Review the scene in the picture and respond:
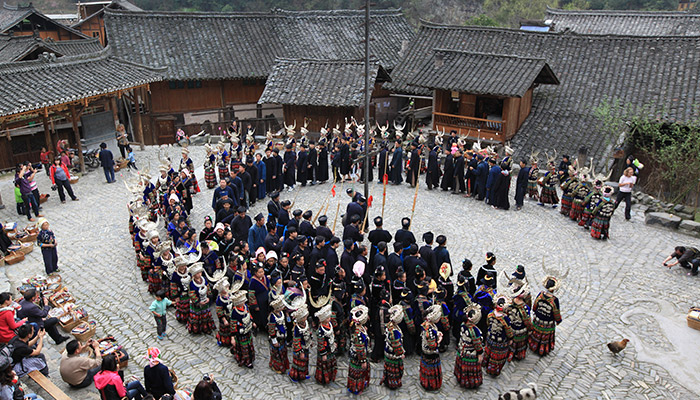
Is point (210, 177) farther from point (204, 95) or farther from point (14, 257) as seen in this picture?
point (204, 95)

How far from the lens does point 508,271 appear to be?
12.0m

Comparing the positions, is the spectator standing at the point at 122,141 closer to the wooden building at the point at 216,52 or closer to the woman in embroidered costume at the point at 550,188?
the wooden building at the point at 216,52

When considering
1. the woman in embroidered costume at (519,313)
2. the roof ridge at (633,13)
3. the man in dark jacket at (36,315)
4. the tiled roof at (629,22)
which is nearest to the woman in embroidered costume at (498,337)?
the woman in embroidered costume at (519,313)

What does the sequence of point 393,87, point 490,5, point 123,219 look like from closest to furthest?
point 123,219 < point 393,87 < point 490,5

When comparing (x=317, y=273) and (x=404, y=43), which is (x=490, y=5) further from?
(x=317, y=273)

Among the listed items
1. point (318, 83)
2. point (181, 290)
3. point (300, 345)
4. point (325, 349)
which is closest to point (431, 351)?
point (325, 349)

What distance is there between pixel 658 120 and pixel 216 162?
15761 millimetres

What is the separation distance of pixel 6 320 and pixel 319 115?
1718 cm

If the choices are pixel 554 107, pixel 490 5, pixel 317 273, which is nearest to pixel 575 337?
pixel 317 273

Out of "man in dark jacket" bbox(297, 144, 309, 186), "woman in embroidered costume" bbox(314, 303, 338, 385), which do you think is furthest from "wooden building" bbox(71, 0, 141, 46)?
"woman in embroidered costume" bbox(314, 303, 338, 385)

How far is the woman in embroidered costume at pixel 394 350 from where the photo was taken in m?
7.72

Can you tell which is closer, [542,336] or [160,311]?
[542,336]

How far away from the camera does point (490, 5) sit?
158 ft

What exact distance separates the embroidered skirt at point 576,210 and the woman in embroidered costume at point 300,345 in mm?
9741
